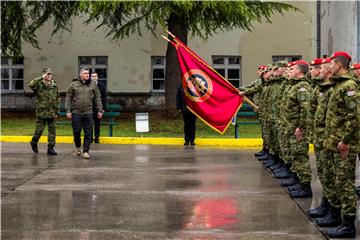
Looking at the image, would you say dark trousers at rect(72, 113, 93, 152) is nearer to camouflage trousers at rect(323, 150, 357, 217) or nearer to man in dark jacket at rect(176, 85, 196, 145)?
man in dark jacket at rect(176, 85, 196, 145)

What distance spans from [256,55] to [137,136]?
12.1 meters

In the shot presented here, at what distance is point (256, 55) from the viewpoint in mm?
32031

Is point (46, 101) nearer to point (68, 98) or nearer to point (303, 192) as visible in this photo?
point (68, 98)

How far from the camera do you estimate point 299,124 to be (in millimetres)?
10570

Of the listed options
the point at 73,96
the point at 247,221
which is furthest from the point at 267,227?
the point at 73,96

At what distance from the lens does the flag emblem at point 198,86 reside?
17.2 m

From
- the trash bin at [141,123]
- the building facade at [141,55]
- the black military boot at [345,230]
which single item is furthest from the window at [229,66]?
the black military boot at [345,230]

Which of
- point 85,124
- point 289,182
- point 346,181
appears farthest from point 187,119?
point 346,181

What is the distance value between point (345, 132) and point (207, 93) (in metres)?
9.62

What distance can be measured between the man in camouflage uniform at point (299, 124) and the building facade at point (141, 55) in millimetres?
21280

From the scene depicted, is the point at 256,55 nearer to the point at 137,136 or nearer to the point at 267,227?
the point at 137,136

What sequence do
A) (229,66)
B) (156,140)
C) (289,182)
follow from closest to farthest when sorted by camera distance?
(289,182), (156,140), (229,66)

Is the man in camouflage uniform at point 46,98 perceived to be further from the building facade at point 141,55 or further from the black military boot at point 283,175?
the building facade at point 141,55

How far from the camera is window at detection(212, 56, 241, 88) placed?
32522mm
